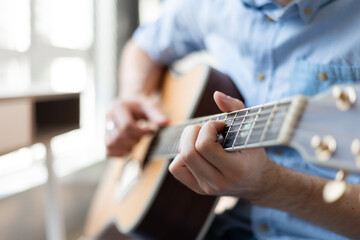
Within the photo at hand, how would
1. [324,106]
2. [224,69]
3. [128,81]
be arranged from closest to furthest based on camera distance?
[324,106], [224,69], [128,81]

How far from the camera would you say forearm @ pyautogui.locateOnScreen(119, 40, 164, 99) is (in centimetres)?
121

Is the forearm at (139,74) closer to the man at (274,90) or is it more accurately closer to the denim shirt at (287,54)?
the man at (274,90)

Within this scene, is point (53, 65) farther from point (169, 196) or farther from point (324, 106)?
point (324, 106)

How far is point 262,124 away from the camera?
1.47ft

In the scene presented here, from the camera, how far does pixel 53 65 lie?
185 centimetres

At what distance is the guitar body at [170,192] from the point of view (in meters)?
0.82

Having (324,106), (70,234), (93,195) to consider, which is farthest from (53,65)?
(324,106)

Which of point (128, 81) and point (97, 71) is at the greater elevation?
point (128, 81)

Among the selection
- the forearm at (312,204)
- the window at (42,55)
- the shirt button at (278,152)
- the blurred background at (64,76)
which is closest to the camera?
the forearm at (312,204)

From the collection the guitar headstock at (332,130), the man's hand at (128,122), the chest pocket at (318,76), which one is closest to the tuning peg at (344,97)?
the guitar headstock at (332,130)

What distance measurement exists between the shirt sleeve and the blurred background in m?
0.35

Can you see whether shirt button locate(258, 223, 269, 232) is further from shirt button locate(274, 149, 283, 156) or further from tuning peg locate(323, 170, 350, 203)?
tuning peg locate(323, 170, 350, 203)

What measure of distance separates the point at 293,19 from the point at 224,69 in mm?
182

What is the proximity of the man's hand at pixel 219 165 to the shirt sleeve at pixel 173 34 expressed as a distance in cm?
49
